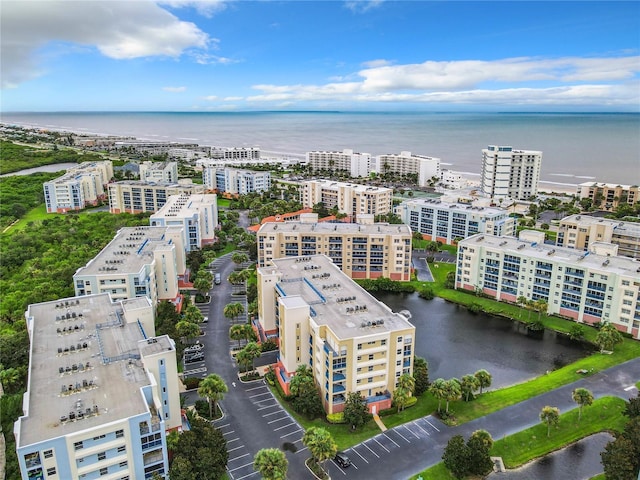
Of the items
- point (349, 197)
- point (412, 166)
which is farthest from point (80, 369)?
point (412, 166)

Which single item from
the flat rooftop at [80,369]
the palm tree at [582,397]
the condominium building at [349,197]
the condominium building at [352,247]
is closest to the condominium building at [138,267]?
the flat rooftop at [80,369]

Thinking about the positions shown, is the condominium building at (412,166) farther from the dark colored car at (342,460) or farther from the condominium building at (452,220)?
the dark colored car at (342,460)

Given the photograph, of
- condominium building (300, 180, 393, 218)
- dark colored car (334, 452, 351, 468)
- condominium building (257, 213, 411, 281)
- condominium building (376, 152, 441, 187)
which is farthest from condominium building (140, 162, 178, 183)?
dark colored car (334, 452, 351, 468)

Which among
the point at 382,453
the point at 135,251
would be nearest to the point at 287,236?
the point at 135,251

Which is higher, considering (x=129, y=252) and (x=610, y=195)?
(x=610, y=195)

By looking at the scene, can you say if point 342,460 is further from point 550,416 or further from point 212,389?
point 550,416

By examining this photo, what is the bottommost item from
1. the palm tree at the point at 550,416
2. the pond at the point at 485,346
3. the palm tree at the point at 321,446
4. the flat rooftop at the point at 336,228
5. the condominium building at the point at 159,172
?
the pond at the point at 485,346

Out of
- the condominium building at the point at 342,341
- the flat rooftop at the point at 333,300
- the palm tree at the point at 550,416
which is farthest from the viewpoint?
the flat rooftop at the point at 333,300
